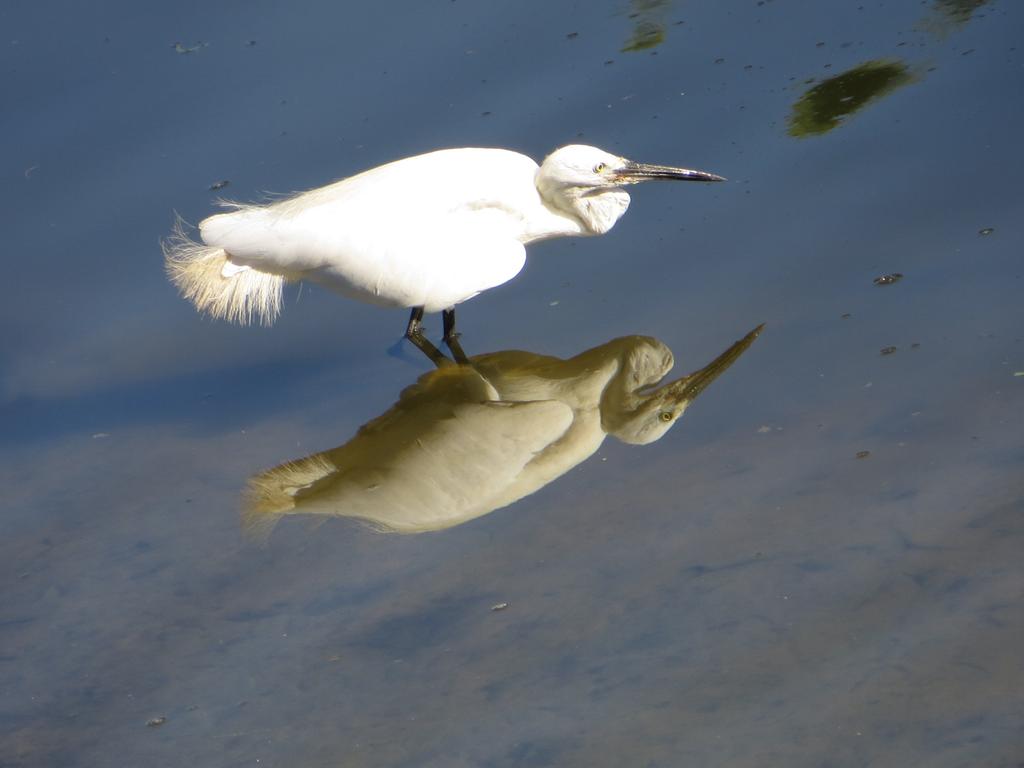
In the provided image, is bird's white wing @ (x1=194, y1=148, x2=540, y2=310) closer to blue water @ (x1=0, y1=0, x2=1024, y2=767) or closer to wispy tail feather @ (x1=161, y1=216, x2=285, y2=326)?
wispy tail feather @ (x1=161, y1=216, x2=285, y2=326)

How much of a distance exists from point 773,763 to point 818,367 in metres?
1.64

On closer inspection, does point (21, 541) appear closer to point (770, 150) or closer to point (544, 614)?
point (544, 614)

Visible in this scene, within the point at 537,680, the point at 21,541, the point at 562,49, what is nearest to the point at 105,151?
the point at 562,49

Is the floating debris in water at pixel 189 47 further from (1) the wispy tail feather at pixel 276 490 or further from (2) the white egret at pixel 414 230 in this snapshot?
(1) the wispy tail feather at pixel 276 490

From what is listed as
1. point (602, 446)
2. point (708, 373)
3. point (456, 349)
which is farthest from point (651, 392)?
point (456, 349)

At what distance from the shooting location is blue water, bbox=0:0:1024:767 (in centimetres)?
310

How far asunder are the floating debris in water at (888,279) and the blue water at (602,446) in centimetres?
7

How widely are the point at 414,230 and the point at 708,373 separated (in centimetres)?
115

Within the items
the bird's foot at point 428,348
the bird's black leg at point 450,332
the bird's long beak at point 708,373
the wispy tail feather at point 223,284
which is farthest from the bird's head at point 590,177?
the wispy tail feather at point 223,284

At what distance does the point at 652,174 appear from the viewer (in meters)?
4.84

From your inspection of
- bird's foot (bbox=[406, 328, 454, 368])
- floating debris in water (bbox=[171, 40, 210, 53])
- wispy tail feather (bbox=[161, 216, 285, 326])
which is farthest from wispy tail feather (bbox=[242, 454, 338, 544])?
floating debris in water (bbox=[171, 40, 210, 53])

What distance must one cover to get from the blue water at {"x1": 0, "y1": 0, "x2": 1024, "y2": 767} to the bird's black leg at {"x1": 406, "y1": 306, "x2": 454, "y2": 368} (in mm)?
69

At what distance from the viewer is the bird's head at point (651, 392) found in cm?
410

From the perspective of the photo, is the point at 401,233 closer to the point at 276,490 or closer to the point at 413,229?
the point at 413,229
